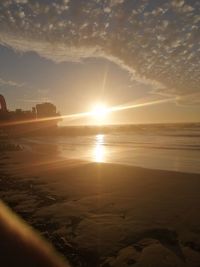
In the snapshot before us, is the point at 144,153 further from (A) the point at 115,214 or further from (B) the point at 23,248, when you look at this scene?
(B) the point at 23,248

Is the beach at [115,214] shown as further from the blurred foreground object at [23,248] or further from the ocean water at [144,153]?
the ocean water at [144,153]

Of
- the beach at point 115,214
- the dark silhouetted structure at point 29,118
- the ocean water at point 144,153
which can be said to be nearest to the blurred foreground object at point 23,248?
the beach at point 115,214

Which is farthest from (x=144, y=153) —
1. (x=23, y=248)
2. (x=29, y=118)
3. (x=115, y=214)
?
(x=29, y=118)

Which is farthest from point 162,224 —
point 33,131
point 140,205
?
point 33,131

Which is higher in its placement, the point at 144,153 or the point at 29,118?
the point at 29,118

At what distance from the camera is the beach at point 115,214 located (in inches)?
190

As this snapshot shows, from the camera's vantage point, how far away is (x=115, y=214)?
22.1 ft

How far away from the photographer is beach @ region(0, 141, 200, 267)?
4820mm

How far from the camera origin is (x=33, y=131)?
201 ft

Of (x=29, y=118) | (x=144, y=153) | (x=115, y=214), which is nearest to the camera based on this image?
(x=115, y=214)

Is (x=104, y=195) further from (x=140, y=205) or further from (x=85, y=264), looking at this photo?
(x=85, y=264)

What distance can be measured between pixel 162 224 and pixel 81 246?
1717mm

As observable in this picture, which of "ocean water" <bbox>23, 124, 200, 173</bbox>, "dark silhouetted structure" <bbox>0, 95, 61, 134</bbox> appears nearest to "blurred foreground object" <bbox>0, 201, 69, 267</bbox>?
"ocean water" <bbox>23, 124, 200, 173</bbox>

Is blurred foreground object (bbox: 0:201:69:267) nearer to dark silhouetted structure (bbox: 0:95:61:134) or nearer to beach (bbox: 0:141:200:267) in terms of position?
beach (bbox: 0:141:200:267)
